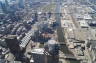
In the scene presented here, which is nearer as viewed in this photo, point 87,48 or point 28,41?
point 87,48

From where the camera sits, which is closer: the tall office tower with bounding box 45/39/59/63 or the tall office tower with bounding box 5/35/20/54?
the tall office tower with bounding box 45/39/59/63

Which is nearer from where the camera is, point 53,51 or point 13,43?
point 53,51

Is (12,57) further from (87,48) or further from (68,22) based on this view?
(68,22)

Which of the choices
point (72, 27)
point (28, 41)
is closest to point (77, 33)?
point (72, 27)

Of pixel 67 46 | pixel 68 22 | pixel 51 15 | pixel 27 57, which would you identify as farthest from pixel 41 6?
pixel 27 57

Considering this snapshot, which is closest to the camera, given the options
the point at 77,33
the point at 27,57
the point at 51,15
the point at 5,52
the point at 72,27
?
the point at 27,57

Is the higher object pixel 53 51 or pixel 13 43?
pixel 13 43

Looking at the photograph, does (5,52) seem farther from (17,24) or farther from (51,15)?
(51,15)

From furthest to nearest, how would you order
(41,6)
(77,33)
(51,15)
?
(41,6) < (51,15) < (77,33)

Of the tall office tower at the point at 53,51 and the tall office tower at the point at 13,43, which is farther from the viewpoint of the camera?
the tall office tower at the point at 13,43
